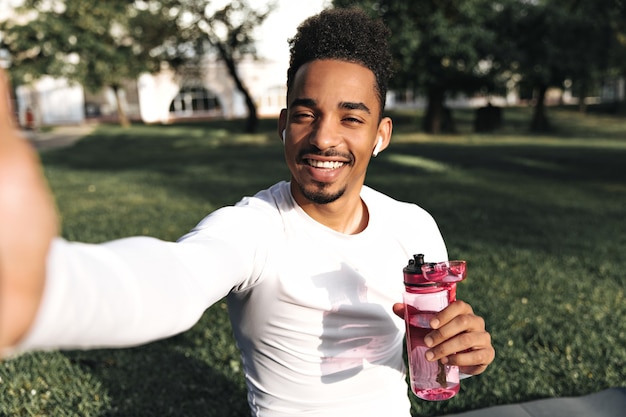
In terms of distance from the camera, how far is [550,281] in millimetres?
5867

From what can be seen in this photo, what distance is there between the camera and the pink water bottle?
5.69ft

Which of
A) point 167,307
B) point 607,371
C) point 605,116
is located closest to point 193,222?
point 607,371

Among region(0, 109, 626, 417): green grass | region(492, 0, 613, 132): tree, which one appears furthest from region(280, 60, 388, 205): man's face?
region(492, 0, 613, 132): tree

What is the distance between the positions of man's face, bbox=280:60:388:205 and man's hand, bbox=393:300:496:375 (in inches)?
22.5

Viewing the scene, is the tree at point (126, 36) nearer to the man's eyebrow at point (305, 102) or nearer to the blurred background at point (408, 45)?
the blurred background at point (408, 45)

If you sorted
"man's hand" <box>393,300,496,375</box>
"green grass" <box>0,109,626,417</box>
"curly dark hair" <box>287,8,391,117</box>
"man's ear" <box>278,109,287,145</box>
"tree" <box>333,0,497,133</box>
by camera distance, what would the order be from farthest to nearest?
1. "tree" <box>333,0,497,133</box>
2. "green grass" <box>0,109,626,417</box>
3. "man's ear" <box>278,109,287,145</box>
4. "curly dark hair" <box>287,8,391,117</box>
5. "man's hand" <box>393,300,496,375</box>

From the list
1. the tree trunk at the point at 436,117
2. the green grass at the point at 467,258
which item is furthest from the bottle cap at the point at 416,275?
the tree trunk at the point at 436,117

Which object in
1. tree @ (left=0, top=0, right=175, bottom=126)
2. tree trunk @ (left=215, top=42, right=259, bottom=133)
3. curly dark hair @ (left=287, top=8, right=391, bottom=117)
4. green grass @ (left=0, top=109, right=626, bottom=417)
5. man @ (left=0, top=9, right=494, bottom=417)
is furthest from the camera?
tree @ (left=0, top=0, right=175, bottom=126)

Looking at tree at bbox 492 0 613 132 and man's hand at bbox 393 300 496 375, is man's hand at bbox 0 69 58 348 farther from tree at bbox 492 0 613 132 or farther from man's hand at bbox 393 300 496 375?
tree at bbox 492 0 613 132

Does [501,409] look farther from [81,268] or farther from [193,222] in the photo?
[193,222]

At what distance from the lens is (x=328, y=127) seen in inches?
78.5

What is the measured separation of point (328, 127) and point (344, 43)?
0.30m

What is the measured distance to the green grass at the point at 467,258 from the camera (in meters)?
3.91

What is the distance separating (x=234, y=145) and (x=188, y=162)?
7.25 metres
